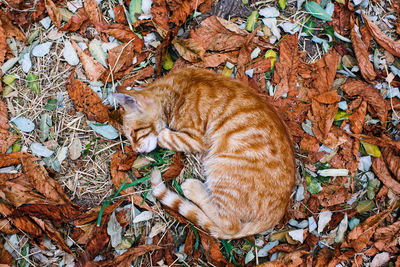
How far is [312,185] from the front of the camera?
318 cm

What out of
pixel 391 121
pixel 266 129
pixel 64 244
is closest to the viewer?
pixel 266 129

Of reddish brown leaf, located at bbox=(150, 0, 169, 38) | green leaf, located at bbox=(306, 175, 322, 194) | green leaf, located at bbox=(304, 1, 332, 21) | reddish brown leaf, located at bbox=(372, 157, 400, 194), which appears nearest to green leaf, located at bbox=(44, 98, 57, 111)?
reddish brown leaf, located at bbox=(150, 0, 169, 38)

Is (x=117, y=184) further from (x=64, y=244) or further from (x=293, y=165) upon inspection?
(x=293, y=165)

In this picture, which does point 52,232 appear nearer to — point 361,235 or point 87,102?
point 87,102

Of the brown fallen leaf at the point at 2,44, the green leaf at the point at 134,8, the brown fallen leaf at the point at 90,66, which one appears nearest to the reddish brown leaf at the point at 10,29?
the brown fallen leaf at the point at 2,44

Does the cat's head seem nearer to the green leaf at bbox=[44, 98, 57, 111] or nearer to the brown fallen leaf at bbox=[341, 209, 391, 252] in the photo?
the green leaf at bbox=[44, 98, 57, 111]

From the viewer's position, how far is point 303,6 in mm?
3412

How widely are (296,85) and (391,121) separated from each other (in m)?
1.06

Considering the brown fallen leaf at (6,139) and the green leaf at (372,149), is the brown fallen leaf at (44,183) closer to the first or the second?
the brown fallen leaf at (6,139)

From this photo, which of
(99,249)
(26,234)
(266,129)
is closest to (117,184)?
(99,249)

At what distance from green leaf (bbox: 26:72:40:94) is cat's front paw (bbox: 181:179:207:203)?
1807 millimetres

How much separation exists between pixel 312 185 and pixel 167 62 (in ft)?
6.59

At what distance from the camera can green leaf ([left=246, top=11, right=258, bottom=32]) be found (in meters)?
3.36

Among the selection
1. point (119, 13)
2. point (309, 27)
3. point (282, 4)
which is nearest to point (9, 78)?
point (119, 13)
